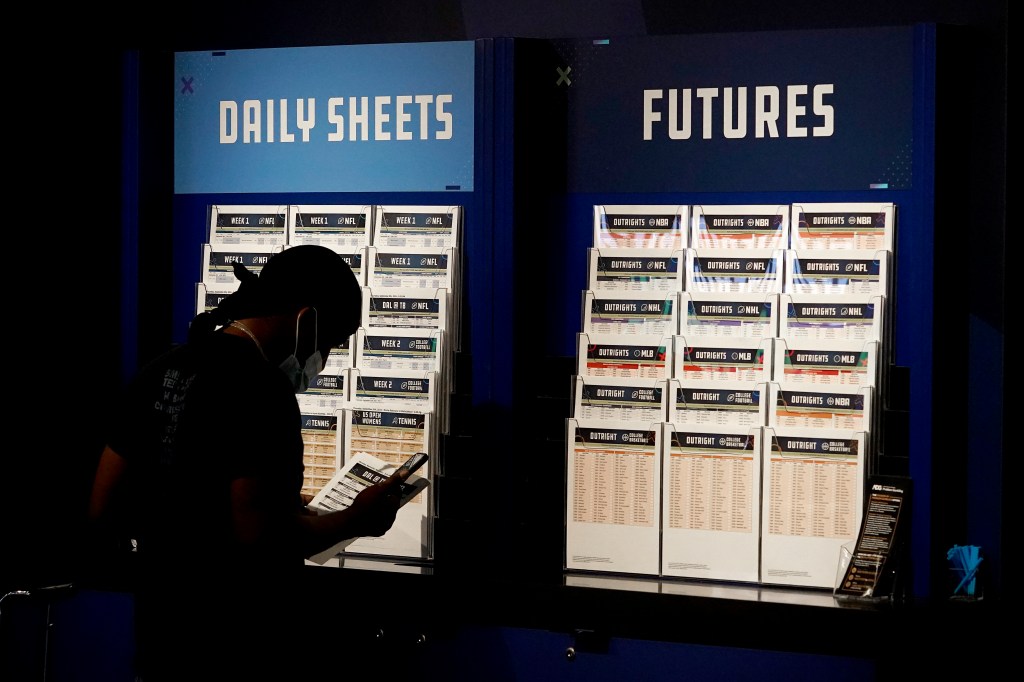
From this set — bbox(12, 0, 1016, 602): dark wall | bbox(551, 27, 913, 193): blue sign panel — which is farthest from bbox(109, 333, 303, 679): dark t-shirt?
bbox(551, 27, 913, 193): blue sign panel

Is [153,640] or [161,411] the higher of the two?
[161,411]

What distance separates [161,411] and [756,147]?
78.2 inches

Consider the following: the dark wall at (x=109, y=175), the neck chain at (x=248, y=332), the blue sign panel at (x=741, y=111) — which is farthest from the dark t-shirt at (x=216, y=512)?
the blue sign panel at (x=741, y=111)

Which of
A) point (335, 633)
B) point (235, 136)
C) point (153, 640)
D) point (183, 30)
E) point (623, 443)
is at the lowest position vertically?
point (335, 633)

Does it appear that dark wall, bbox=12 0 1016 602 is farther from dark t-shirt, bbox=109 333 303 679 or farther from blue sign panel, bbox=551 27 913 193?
dark t-shirt, bbox=109 333 303 679

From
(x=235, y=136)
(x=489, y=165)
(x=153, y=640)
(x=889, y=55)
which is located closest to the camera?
(x=153, y=640)

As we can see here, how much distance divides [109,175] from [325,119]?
744 millimetres

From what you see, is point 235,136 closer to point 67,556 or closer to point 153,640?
point 67,556

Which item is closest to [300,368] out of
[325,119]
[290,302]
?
[290,302]

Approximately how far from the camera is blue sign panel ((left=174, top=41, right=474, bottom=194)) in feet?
11.7

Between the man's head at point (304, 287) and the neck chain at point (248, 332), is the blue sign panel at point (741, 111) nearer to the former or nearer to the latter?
the man's head at point (304, 287)

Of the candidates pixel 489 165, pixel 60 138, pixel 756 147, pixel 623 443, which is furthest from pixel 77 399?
pixel 756 147

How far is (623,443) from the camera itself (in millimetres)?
3352

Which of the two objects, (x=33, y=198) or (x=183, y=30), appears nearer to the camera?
(x=33, y=198)
